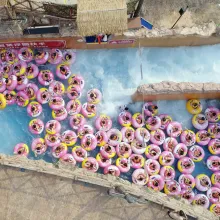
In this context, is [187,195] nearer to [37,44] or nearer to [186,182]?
[186,182]

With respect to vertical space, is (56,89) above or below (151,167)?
above

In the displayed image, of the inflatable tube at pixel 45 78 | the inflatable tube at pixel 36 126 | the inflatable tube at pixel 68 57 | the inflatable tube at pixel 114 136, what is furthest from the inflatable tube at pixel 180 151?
the inflatable tube at pixel 45 78

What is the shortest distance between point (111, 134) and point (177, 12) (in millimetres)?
3866

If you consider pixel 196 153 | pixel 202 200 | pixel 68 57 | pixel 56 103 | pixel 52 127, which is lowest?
pixel 202 200

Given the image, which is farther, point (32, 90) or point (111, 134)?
point (32, 90)

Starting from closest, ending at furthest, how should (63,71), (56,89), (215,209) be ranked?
1. (215,209)
2. (56,89)
3. (63,71)

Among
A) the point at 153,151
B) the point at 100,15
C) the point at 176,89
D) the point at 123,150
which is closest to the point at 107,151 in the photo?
the point at 123,150

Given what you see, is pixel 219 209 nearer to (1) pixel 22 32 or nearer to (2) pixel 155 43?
(2) pixel 155 43

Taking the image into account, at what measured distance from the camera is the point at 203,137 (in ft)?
29.8

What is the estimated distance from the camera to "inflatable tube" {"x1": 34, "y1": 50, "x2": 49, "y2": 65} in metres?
9.32

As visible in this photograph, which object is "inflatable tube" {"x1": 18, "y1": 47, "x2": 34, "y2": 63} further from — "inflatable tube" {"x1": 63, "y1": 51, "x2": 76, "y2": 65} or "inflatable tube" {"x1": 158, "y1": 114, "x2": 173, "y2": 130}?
"inflatable tube" {"x1": 158, "y1": 114, "x2": 173, "y2": 130}

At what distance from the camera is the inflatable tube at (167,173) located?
8812 mm

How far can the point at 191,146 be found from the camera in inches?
359

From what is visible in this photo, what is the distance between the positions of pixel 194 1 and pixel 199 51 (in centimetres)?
141
